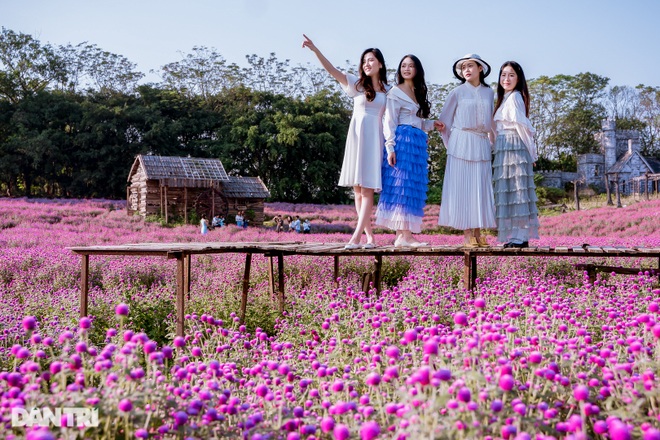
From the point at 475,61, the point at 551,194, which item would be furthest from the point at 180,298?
the point at 551,194

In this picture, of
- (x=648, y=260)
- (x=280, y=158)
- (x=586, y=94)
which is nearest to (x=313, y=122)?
(x=280, y=158)

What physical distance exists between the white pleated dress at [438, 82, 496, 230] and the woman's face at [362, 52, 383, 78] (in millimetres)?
809

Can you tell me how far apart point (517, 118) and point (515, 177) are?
1.90ft

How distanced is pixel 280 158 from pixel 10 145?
17135 mm

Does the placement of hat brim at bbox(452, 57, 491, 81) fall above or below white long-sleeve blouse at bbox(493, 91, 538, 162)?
above

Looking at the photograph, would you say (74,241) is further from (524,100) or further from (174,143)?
(174,143)

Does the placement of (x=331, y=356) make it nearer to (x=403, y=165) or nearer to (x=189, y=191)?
(x=403, y=165)

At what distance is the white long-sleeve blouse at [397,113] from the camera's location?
6145 millimetres

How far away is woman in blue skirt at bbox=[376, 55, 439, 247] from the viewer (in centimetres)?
619

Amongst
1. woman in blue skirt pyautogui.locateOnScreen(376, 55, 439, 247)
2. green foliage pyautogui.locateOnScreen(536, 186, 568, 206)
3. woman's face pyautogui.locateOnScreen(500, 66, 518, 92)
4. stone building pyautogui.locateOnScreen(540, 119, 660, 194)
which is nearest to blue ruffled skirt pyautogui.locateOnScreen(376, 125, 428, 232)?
woman in blue skirt pyautogui.locateOnScreen(376, 55, 439, 247)

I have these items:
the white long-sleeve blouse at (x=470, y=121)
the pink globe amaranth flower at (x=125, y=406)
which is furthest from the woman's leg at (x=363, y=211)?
the pink globe amaranth flower at (x=125, y=406)

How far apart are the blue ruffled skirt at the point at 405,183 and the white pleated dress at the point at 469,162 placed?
28 cm

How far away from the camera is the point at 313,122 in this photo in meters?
43.1

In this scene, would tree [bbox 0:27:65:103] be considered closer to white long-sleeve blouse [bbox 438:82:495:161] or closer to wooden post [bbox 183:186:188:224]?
wooden post [bbox 183:186:188:224]
